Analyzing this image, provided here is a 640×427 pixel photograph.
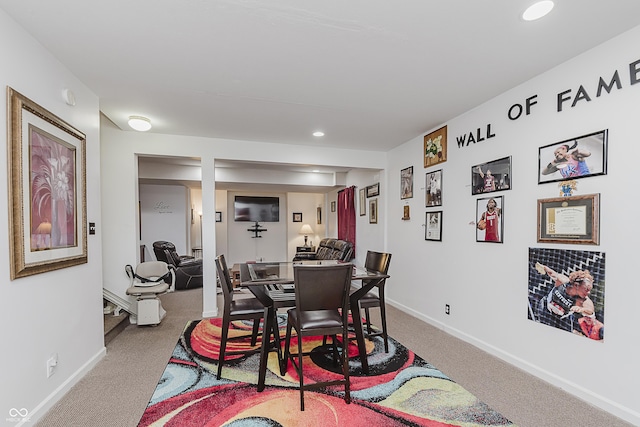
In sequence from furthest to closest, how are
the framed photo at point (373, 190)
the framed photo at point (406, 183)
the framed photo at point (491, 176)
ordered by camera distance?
the framed photo at point (373, 190) < the framed photo at point (406, 183) < the framed photo at point (491, 176)

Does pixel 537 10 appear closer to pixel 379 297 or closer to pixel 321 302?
pixel 321 302

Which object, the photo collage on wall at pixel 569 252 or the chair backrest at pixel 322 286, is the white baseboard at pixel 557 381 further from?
the chair backrest at pixel 322 286

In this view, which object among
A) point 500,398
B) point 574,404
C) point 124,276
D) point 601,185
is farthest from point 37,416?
point 601,185

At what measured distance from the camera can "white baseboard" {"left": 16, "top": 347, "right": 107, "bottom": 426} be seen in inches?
77.0

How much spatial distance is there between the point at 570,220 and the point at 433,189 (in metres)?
1.69

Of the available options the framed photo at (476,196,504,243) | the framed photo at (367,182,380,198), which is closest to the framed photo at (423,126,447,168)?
the framed photo at (476,196,504,243)

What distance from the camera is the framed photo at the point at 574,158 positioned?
215 cm

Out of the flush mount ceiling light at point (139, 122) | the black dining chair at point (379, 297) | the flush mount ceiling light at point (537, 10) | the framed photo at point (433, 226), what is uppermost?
the flush mount ceiling light at point (537, 10)

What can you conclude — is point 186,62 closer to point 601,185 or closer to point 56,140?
point 56,140

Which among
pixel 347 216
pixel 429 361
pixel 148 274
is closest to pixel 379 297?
pixel 429 361

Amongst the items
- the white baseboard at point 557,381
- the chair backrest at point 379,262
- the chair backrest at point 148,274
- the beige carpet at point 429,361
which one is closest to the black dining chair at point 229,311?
the beige carpet at point 429,361

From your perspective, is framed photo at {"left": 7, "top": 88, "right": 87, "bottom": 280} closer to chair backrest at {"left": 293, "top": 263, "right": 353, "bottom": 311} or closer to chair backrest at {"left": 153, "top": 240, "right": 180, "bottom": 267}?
chair backrest at {"left": 293, "top": 263, "right": 353, "bottom": 311}

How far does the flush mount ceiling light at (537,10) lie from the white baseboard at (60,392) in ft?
12.5

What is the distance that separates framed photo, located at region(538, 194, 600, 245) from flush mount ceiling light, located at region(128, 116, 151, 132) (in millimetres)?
4044
